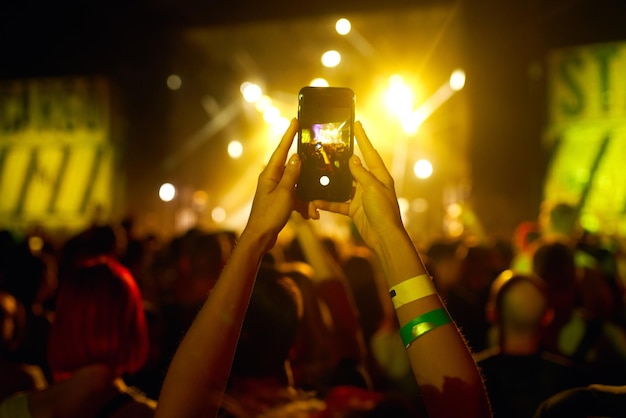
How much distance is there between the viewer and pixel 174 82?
52.5 ft

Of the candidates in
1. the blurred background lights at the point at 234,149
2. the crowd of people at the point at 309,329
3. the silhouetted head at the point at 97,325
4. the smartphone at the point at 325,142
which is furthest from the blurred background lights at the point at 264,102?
the smartphone at the point at 325,142

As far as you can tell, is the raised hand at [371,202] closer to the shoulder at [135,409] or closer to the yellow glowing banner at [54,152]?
the shoulder at [135,409]

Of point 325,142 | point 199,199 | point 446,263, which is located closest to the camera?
point 325,142

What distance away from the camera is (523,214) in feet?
38.7

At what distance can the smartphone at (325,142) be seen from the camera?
1553 millimetres

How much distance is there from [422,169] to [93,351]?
16.1 metres

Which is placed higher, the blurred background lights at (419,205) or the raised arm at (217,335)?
the blurred background lights at (419,205)

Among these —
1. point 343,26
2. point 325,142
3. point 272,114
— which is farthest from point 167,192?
point 325,142

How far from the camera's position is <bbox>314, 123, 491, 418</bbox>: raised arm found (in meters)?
1.28

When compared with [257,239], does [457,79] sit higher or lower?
higher

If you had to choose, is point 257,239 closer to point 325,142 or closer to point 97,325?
point 325,142

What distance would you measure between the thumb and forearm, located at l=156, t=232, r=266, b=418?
0.21 meters

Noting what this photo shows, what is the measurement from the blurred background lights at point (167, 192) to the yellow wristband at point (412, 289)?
1471cm

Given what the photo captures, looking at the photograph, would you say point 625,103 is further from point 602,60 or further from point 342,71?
point 342,71
